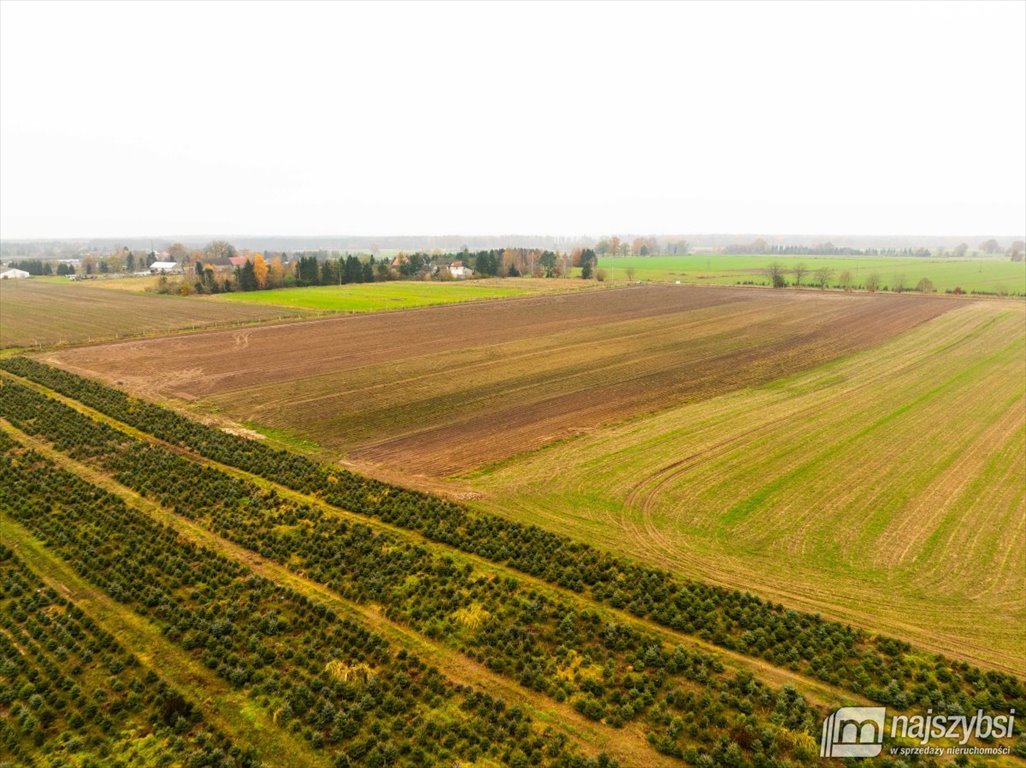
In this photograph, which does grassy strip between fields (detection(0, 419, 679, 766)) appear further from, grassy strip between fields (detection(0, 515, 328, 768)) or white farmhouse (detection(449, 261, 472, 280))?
white farmhouse (detection(449, 261, 472, 280))

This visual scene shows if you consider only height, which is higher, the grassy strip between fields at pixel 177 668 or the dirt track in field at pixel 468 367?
the dirt track in field at pixel 468 367

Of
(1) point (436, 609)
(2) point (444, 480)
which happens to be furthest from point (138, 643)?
(2) point (444, 480)

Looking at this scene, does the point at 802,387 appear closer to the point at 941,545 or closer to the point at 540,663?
the point at 941,545

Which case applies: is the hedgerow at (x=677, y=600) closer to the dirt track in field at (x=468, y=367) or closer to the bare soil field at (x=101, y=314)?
the dirt track in field at (x=468, y=367)

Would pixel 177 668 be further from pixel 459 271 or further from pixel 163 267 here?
pixel 163 267

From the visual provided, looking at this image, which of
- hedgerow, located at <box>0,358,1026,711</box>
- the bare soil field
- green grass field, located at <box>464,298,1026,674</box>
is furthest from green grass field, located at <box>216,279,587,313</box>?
green grass field, located at <box>464,298,1026,674</box>

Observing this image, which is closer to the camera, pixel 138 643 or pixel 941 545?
pixel 138 643

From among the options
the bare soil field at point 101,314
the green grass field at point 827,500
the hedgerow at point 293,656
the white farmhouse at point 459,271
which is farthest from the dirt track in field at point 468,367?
the white farmhouse at point 459,271
